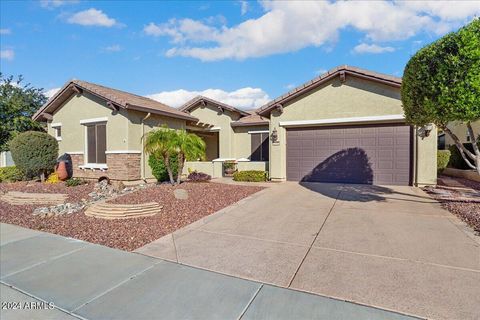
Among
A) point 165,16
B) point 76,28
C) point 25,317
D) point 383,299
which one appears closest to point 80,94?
point 76,28

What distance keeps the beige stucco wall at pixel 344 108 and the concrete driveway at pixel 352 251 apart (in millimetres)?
3778

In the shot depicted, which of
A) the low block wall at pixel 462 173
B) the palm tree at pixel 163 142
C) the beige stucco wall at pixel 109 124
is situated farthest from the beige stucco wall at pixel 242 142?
the low block wall at pixel 462 173

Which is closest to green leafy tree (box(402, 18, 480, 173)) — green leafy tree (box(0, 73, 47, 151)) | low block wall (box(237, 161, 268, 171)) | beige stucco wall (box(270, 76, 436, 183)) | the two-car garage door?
beige stucco wall (box(270, 76, 436, 183))

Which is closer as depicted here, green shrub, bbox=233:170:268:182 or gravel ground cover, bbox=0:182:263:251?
gravel ground cover, bbox=0:182:263:251

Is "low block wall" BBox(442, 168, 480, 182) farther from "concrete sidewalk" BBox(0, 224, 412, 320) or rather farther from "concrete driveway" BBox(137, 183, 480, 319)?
"concrete sidewalk" BBox(0, 224, 412, 320)

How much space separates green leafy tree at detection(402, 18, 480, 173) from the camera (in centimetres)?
530

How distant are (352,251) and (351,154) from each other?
27.1 feet

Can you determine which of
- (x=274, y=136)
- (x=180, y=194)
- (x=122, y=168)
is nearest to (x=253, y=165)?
(x=274, y=136)

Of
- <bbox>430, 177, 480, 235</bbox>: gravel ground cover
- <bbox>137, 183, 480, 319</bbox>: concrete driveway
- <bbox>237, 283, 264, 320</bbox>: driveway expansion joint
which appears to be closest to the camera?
<bbox>237, 283, 264, 320</bbox>: driveway expansion joint

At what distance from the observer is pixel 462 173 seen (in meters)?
13.9

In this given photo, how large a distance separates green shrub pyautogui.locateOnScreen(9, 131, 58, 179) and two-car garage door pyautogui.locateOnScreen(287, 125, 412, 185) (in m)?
11.8

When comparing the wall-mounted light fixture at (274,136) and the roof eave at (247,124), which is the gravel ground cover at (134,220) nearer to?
the wall-mounted light fixture at (274,136)

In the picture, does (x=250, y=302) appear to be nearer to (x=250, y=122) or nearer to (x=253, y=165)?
(x=253, y=165)

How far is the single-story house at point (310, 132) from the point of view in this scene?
35.8 feet
